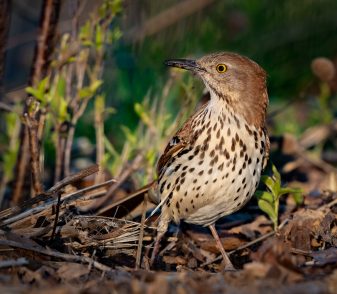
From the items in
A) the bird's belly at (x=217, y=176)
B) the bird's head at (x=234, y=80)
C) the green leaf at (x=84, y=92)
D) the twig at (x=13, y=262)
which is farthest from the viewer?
the green leaf at (x=84, y=92)

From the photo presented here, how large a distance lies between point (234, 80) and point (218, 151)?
63 centimetres

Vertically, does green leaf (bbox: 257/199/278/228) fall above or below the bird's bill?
below

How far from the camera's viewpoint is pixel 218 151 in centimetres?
483

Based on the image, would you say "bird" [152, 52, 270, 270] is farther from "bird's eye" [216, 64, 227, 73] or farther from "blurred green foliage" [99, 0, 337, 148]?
"blurred green foliage" [99, 0, 337, 148]

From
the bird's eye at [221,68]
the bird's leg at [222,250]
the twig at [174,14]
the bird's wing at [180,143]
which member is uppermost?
the twig at [174,14]

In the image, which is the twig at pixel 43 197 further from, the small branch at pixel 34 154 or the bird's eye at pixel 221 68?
the bird's eye at pixel 221 68

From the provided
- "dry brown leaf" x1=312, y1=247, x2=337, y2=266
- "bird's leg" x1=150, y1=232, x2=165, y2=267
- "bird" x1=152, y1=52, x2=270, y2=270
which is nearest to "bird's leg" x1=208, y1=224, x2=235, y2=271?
"bird" x1=152, y1=52, x2=270, y2=270

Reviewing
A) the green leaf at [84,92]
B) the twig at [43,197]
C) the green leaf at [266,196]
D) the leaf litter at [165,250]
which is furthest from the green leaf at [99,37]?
the green leaf at [266,196]

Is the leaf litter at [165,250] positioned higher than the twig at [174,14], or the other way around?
the twig at [174,14]

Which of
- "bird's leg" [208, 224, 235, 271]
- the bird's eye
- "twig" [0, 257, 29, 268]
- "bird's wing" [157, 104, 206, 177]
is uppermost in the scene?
the bird's eye

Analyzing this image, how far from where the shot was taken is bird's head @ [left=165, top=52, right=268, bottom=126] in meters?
5.14

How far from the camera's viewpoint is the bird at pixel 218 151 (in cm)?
484

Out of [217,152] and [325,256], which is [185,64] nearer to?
[217,152]

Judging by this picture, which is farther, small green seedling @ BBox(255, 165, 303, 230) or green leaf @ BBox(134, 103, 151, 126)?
green leaf @ BBox(134, 103, 151, 126)
